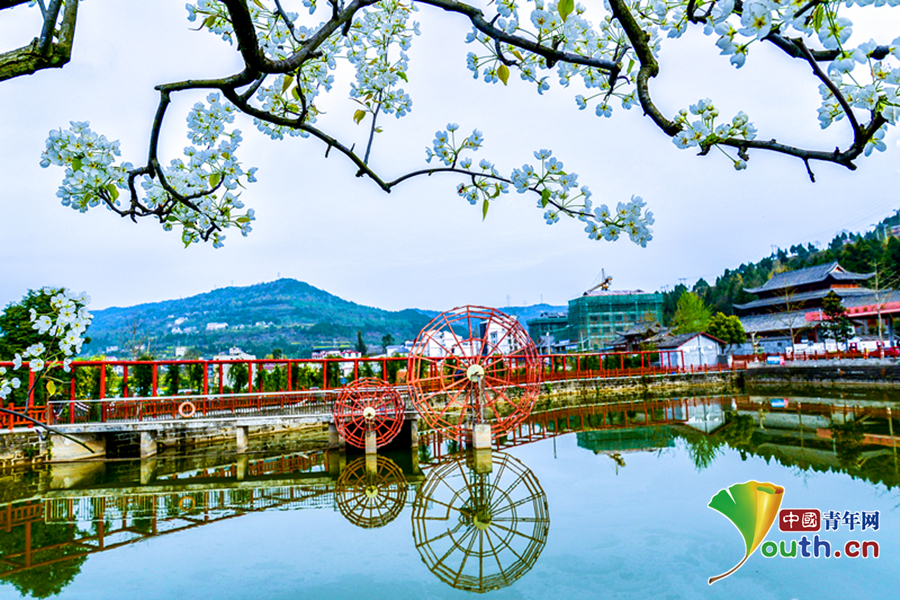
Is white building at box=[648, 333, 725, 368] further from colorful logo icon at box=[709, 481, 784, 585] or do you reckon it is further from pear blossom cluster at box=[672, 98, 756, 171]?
pear blossom cluster at box=[672, 98, 756, 171]

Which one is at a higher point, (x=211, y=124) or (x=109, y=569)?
(x=211, y=124)

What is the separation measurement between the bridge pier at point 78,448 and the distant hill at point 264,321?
81.0 meters

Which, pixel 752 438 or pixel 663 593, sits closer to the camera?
pixel 663 593

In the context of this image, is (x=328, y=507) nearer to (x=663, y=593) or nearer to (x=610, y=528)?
(x=610, y=528)

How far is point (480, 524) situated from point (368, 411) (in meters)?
5.18

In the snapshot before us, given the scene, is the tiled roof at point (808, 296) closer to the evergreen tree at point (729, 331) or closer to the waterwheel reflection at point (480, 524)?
the evergreen tree at point (729, 331)

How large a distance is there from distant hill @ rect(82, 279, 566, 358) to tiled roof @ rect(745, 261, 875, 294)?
197ft

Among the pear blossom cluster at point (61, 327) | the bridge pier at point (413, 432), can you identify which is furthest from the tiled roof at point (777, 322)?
the pear blossom cluster at point (61, 327)

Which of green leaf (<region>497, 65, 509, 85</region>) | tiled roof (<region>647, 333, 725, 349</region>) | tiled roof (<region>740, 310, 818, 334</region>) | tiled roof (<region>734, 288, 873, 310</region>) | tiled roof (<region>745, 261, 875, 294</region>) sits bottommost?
tiled roof (<region>647, 333, 725, 349</region>)

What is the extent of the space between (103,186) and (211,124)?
0.65 meters

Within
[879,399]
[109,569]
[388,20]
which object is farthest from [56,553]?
[879,399]

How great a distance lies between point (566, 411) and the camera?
20375 mm

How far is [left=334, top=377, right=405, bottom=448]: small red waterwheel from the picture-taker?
1155cm

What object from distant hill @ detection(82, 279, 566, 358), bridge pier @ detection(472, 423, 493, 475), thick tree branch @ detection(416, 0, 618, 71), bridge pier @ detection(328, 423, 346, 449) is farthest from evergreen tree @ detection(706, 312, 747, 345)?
distant hill @ detection(82, 279, 566, 358)
